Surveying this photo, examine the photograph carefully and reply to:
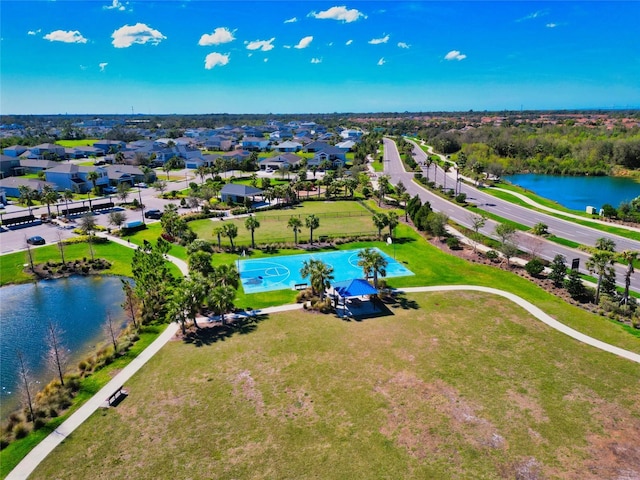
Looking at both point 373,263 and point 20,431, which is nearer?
point 20,431

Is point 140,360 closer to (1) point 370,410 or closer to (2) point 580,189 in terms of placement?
(1) point 370,410

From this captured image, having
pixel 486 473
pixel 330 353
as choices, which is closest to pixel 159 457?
pixel 330 353

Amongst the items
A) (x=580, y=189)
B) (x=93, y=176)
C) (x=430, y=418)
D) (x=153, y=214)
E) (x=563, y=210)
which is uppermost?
(x=93, y=176)

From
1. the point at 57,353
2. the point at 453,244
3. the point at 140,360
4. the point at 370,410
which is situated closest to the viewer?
the point at 370,410

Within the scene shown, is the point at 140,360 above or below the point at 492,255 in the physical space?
below

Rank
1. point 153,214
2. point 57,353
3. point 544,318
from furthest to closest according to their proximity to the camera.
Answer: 1. point 153,214
2. point 544,318
3. point 57,353

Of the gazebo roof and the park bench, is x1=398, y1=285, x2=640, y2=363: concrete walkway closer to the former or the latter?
the gazebo roof

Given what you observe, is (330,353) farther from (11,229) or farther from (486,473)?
(11,229)

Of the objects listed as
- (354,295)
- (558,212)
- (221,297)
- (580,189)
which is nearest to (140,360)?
(221,297)
